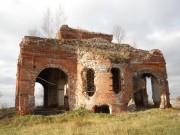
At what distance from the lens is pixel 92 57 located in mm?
18250

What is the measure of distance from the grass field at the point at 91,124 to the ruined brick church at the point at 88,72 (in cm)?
156

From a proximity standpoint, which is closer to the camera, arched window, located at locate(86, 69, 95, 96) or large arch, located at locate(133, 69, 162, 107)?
arched window, located at locate(86, 69, 95, 96)

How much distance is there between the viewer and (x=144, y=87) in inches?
930

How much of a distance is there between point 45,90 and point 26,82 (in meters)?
7.90

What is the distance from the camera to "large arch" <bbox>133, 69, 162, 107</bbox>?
21328mm

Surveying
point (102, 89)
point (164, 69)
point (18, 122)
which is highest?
point (164, 69)

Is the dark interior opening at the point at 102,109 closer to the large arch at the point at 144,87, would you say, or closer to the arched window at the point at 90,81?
the arched window at the point at 90,81

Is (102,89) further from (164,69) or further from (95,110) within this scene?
A: (164,69)

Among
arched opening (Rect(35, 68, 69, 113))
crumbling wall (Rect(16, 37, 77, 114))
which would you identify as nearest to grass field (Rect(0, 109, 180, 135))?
crumbling wall (Rect(16, 37, 77, 114))

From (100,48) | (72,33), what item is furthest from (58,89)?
(72,33)

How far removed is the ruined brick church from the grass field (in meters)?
1.56

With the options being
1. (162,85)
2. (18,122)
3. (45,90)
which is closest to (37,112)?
(18,122)

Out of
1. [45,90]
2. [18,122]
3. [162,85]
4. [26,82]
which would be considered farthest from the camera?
[45,90]

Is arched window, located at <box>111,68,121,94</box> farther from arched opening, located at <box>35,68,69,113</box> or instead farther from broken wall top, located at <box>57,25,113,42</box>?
broken wall top, located at <box>57,25,113,42</box>
